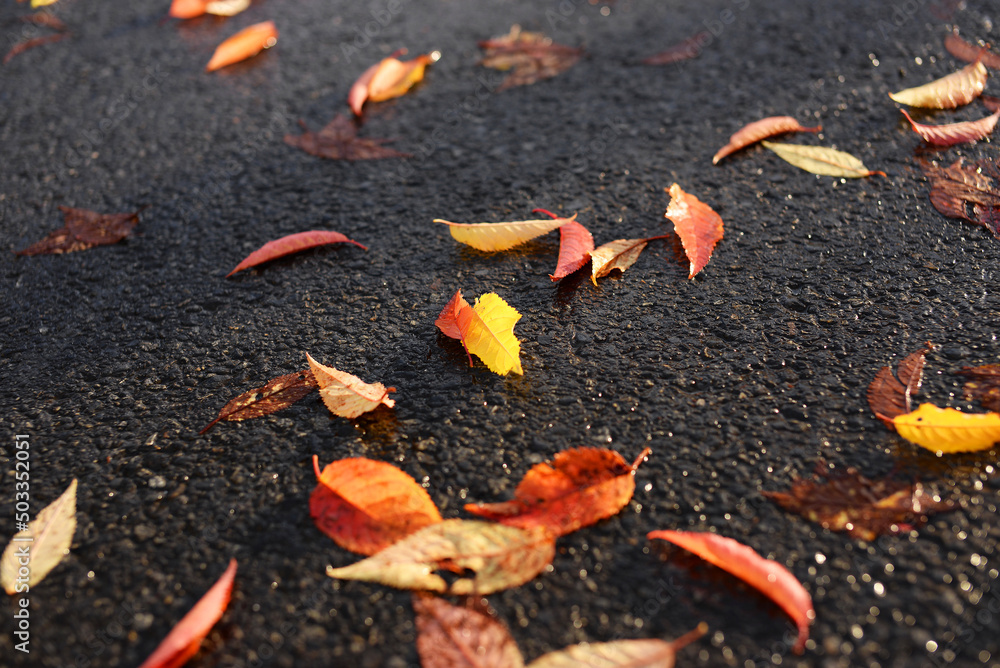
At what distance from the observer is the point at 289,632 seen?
1.09m

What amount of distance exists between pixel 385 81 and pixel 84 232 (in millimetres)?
1165

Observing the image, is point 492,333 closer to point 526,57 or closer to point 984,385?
point 984,385

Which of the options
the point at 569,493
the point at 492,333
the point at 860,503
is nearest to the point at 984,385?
the point at 860,503

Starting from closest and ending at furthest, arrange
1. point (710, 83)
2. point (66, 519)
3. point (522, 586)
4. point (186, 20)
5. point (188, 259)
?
point (522, 586)
point (66, 519)
point (188, 259)
point (710, 83)
point (186, 20)

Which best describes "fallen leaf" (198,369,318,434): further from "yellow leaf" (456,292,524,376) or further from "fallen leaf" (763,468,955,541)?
"fallen leaf" (763,468,955,541)

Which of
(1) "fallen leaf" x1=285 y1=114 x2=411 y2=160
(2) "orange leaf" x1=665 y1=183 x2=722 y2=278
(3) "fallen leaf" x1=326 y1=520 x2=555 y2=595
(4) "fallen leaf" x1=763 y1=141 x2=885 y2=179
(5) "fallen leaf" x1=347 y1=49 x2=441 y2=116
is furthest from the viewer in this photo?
(5) "fallen leaf" x1=347 y1=49 x2=441 y2=116

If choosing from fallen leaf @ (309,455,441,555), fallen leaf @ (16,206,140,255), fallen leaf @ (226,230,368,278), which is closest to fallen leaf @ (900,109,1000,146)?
fallen leaf @ (226,230,368,278)

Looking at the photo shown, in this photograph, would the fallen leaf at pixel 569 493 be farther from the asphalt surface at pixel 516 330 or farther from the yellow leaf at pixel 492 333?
the yellow leaf at pixel 492 333

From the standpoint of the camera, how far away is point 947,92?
7.04 ft

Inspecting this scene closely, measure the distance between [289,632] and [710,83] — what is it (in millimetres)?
2160

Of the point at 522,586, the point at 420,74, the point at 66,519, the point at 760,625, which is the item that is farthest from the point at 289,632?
the point at 420,74

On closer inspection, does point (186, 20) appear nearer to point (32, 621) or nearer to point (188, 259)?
point (188, 259)

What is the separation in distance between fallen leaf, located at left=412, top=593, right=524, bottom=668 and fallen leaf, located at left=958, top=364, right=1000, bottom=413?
3.32 feet

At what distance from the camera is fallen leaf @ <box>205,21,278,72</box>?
283 centimetres
